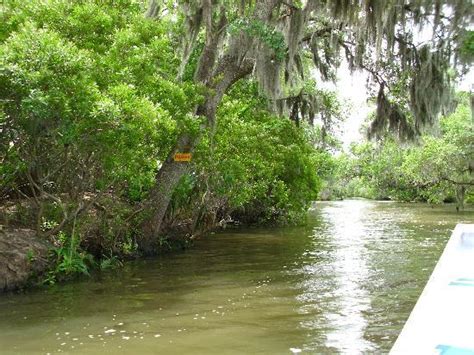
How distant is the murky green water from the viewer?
5.20m

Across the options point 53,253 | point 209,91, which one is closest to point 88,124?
point 53,253

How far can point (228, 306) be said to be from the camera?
6805 millimetres

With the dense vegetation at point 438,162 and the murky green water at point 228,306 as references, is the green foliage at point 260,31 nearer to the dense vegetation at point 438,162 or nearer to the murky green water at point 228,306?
the murky green water at point 228,306

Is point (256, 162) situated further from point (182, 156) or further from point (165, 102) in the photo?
point (165, 102)

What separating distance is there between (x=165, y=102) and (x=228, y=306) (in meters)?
3.82

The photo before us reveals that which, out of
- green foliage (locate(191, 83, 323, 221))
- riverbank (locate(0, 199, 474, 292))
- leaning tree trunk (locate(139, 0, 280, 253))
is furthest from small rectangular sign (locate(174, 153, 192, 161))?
riverbank (locate(0, 199, 474, 292))

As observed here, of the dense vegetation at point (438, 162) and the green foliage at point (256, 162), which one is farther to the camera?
the dense vegetation at point (438, 162)

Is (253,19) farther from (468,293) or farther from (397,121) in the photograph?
(468,293)

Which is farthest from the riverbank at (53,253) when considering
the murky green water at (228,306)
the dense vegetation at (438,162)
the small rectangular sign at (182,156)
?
the dense vegetation at (438,162)

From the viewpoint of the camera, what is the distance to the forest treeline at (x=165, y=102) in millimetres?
7289

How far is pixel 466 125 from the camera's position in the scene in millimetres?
28250

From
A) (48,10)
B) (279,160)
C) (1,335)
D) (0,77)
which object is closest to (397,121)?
(279,160)

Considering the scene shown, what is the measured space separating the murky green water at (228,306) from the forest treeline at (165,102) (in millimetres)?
1378

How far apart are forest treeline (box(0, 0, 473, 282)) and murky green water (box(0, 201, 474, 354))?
54.3 inches
